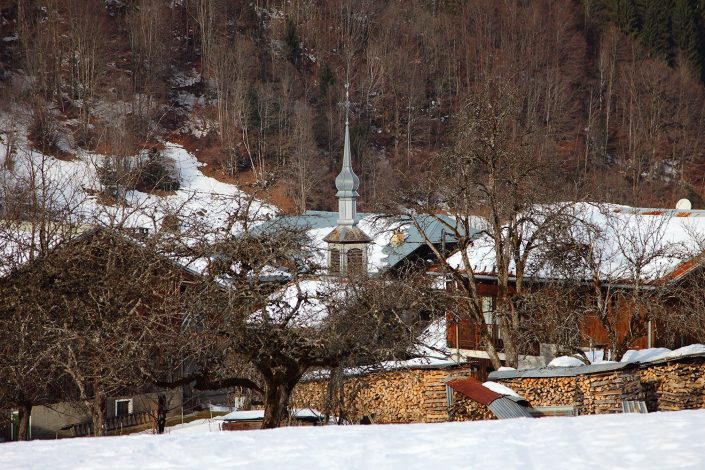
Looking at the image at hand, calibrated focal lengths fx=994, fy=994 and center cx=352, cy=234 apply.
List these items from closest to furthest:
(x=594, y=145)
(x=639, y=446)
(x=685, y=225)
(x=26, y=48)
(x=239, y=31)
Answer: (x=639, y=446), (x=685, y=225), (x=26, y=48), (x=594, y=145), (x=239, y=31)

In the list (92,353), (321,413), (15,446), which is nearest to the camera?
(15,446)

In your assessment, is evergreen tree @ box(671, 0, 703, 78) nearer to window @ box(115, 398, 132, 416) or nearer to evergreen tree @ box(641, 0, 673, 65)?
evergreen tree @ box(641, 0, 673, 65)

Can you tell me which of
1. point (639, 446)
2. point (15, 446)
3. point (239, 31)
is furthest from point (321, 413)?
point (239, 31)

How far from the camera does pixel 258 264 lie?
12.2 m

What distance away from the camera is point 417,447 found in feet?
27.2

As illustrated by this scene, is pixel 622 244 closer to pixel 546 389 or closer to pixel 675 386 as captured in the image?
pixel 546 389

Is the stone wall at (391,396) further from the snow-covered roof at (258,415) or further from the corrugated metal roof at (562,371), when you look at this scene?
the corrugated metal roof at (562,371)

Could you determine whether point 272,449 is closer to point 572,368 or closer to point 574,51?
point 572,368

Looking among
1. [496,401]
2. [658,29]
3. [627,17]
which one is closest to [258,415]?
[496,401]

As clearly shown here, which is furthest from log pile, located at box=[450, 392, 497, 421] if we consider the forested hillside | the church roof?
the forested hillside

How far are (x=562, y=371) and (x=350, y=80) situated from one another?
2429 inches

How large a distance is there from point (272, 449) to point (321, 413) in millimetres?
8406

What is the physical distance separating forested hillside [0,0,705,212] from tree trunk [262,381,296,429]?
36.9 meters

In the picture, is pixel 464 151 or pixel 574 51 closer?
pixel 464 151
